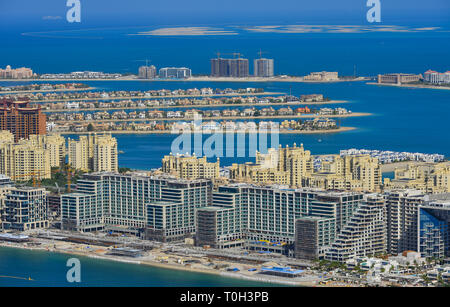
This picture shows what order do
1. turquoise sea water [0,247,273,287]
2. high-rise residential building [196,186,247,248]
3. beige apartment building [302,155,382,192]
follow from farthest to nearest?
beige apartment building [302,155,382,192]
high-rise residential building [196,186,247,248]
turquoise sea water [0,247,273,287]

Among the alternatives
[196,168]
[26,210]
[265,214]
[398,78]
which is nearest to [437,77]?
[398,78]

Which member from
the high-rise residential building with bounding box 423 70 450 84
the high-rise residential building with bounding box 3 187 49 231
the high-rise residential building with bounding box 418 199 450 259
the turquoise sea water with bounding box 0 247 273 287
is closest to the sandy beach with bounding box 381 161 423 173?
the high-rise residential building with bounding box 3 187 49 231

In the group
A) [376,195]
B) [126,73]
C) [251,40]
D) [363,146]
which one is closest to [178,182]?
[376,195]

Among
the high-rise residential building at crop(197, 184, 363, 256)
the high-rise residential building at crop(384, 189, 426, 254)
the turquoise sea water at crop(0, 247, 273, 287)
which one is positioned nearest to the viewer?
the turquoise sea water at crop(0, 247, 273, 287)

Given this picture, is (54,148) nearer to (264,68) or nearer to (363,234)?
(363,234)

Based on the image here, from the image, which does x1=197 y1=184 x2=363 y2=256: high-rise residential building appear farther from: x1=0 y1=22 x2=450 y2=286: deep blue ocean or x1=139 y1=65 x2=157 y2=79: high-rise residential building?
x1=139 y1=65 x2=157 y2=79: high-rise residential building

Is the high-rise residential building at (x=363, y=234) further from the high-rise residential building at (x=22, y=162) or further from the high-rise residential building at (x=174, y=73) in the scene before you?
the high-rise residential building at (x=174, y=73)

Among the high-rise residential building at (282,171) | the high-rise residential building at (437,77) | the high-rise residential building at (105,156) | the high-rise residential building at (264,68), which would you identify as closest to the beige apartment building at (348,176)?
the high-rise residential building at (282,171)
